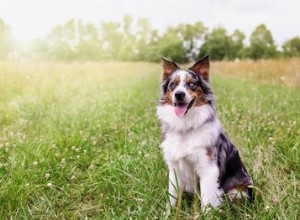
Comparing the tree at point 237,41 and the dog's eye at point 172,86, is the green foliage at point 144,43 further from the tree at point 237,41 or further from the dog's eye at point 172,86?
the dog's eye at point 172,86

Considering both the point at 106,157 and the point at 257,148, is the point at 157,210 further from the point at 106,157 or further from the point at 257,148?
the point at 257,148

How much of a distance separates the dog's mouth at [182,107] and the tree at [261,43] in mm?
43630

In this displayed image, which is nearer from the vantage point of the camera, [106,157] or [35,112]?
[106,157]

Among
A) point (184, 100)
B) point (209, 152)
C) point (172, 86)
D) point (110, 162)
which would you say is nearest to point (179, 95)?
point (184, 100)

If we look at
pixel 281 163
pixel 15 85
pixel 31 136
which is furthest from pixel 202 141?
pixel 15 85

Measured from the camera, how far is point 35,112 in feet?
20.8

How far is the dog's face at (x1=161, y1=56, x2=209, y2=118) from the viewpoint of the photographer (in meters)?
3.23

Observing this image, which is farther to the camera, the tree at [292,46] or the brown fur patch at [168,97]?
the tree at [292,46]

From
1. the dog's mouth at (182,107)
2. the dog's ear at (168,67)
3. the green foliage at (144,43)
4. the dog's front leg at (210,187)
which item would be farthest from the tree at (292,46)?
A: the dog's front leg at (210,187)

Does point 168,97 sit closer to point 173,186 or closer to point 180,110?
point 180,110

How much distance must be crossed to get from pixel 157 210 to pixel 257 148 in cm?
169

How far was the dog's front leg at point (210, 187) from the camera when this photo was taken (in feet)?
10.1

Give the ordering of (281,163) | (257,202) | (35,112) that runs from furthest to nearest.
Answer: (35,112) < (281,163) < (257,202)

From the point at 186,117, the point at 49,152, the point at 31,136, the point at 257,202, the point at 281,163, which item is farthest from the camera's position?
the point at 31,136
